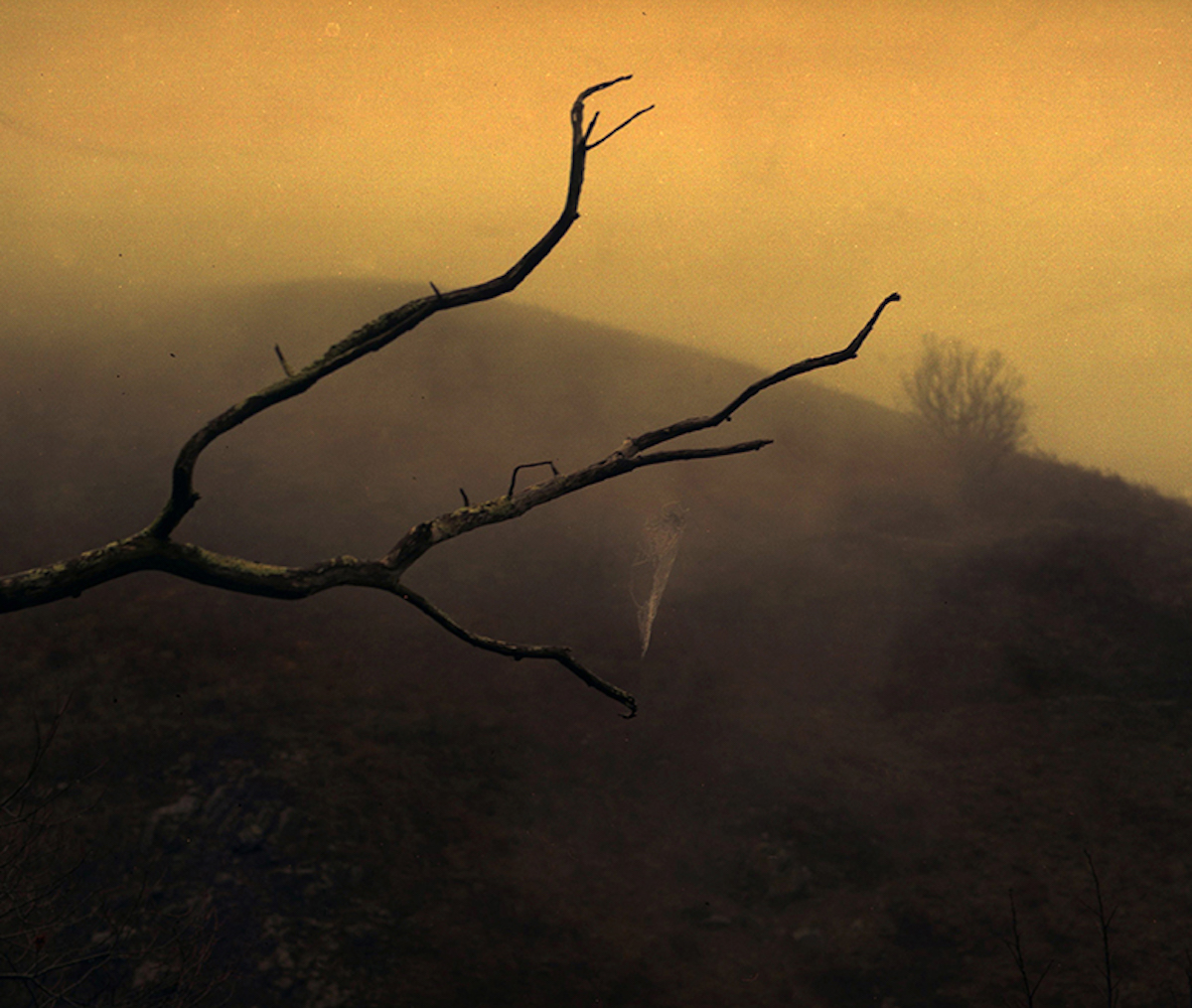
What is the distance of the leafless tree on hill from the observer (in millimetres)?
3969

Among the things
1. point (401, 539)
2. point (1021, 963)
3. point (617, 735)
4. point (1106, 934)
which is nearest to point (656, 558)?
point (617, 735)

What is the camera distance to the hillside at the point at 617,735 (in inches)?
537

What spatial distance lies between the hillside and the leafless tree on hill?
35.2 feet

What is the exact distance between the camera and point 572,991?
12953 mm

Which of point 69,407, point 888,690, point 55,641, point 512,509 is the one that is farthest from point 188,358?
point 512,509

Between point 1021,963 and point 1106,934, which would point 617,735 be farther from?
point 1021,963

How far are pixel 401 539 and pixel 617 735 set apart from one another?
16829mm

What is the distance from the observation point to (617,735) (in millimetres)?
19984

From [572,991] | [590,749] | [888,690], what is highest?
[888,690]

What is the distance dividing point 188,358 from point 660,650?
34.3 metres

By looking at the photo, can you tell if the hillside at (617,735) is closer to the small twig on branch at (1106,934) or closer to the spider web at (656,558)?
the spider web at (656,558)

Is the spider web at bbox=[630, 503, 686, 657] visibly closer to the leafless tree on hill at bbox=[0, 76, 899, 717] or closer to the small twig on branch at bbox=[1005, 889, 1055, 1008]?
the small twig on branch at bbox=[1005, 889, 1055, 1008]

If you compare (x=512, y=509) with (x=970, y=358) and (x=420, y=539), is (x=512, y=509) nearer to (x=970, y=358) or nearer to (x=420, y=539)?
(x=420, y=539)

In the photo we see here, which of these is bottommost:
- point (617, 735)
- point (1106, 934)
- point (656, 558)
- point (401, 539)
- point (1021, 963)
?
point (617, 735)
